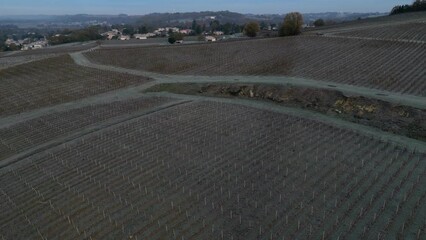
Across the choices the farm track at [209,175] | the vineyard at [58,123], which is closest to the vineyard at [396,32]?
the farm track at [209,175]

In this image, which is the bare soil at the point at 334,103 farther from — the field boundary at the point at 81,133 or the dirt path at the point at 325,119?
the field boundary at the point at 81,133

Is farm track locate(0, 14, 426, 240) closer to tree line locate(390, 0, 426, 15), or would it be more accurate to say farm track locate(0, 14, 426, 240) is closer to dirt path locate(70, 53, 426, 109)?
dirt path locate(70, 53, 426, 109)

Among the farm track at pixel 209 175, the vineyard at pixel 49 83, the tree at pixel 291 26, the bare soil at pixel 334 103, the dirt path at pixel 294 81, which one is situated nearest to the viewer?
the farm track at pixel 209 175

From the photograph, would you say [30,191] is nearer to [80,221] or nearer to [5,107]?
[80,221]

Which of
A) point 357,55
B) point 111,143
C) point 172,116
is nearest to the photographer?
point 111,143

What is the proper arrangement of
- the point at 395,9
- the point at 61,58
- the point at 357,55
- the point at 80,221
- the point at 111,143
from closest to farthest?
the point at 80,221 → the point at 111,143 → the point at 357,55 → the point at 61,58 → the point at 395,9

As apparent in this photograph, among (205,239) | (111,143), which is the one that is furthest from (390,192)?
(111,143)
